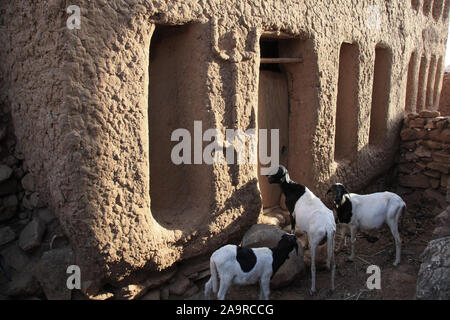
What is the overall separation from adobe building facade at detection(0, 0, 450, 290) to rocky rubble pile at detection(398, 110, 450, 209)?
1.70m

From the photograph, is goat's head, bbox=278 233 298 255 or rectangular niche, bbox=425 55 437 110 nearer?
goat's head, bbox=278 233 298 255

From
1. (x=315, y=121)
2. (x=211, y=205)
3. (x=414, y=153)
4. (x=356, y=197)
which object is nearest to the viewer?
(x=211, y=205)

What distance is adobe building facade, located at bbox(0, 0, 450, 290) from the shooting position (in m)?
2.96

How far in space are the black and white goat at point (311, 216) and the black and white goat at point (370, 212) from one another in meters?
0.52

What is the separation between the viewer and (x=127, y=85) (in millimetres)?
3113

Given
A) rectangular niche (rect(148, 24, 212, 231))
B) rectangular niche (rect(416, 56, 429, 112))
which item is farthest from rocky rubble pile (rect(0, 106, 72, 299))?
rectangular niche (rect(416, 56, 429, 112))

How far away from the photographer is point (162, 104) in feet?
12.6

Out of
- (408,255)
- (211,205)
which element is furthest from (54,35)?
(408,255)

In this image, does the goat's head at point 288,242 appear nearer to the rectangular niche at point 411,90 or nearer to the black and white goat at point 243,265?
the black and white goat at point 243,265

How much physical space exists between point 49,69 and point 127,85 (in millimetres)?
612

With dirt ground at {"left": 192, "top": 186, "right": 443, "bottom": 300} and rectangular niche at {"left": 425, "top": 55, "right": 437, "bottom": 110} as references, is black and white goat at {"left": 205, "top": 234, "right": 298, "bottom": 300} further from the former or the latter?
rectangular niche at {"left": 425, "top": 55, "right": 437, "bottom": 110}

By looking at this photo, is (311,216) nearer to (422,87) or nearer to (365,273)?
(365,273)

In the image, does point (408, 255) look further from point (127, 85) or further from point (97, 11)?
point (97, 11)

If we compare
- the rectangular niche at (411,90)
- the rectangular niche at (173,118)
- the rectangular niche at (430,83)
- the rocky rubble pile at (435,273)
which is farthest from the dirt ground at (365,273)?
the rectangular niche at (430,83)
